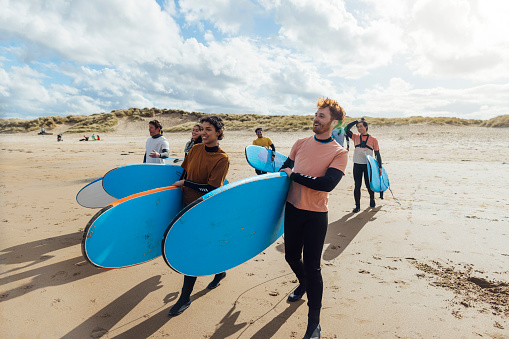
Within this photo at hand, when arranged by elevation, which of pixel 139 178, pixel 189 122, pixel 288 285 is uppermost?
pixel 189 122

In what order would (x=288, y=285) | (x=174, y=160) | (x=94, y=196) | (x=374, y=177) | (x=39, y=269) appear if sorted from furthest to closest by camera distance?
(x=374, y=177) → (x=174, y=160) → (x=94, y=196) → (x=39, y=269) → (x=288, y=285)

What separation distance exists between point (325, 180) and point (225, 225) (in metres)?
0.87

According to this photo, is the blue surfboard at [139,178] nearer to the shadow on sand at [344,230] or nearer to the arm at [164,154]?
the arm at [164,154]

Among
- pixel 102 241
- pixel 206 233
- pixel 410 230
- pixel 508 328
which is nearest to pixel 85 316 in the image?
pixel 102 241

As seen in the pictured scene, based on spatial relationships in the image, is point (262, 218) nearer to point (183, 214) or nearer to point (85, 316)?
point (183, 214)

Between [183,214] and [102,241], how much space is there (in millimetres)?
777

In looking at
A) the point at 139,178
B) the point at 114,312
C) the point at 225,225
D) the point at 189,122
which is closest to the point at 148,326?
the point at 114,312

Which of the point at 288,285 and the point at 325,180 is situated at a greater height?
the point at 325,180

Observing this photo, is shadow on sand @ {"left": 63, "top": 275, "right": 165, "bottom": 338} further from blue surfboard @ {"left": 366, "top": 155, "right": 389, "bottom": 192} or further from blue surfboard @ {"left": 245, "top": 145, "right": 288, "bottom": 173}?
blue surfboard @ {"left": 366, "top": 155, "right": 389, "bottom": 192}

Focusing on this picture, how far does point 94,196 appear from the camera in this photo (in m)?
4.41

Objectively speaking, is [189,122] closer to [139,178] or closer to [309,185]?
[139,178]

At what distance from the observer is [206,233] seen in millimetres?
2307

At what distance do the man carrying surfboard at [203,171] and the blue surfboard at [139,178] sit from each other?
1.04 metres

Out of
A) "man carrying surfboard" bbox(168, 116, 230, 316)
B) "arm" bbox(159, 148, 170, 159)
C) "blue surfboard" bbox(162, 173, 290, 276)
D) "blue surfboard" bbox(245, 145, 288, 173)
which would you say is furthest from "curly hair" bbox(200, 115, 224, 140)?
"arm" bbox(159, 148, 170, 159)
